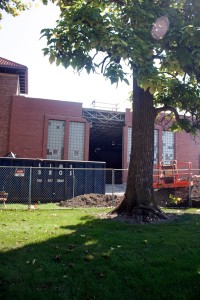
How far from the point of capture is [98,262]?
5.19 metres

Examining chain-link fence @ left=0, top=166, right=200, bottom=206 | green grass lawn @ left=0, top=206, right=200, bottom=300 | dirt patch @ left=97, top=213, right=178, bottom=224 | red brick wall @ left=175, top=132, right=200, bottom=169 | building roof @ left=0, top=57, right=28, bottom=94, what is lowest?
green grass lawn @ left=0, top=206, right=200, bottom=300

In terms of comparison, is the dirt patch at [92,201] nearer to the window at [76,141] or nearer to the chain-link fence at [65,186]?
the chain-link fence at [65,186]

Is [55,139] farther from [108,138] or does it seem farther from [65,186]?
[65,186]

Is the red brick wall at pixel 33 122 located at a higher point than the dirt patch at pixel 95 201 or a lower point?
higher

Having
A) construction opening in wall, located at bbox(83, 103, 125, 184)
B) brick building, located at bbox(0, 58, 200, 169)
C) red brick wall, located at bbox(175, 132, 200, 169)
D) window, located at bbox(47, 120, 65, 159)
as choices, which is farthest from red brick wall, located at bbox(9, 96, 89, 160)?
red brick wall, located at bbox(175, 132, 200, 169)

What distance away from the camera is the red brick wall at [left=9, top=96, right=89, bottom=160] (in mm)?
30797

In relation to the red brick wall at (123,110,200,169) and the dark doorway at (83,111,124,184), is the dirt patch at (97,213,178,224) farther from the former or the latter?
the red brick wall at (123,110,200,169)

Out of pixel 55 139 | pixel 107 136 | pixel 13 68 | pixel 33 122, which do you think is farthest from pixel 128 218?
pixel 107 136

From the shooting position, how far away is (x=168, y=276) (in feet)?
15.1

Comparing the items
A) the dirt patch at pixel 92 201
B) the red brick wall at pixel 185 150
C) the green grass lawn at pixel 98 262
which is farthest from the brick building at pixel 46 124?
the green grass lawn at pixel 98 262

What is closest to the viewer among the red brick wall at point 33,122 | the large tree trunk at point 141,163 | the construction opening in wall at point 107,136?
the large tree trunk at point 141,163

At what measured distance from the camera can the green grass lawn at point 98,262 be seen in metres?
4.03

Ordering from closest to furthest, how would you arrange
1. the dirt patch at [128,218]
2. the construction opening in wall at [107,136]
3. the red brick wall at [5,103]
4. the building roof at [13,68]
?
1. the dirt patch at [128,218]
2. the building roof at [13,68]
3. the red brick wall at [5,103]
4. the construction opening in wall at [107,136]

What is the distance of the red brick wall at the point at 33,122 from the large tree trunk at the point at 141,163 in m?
21.4
